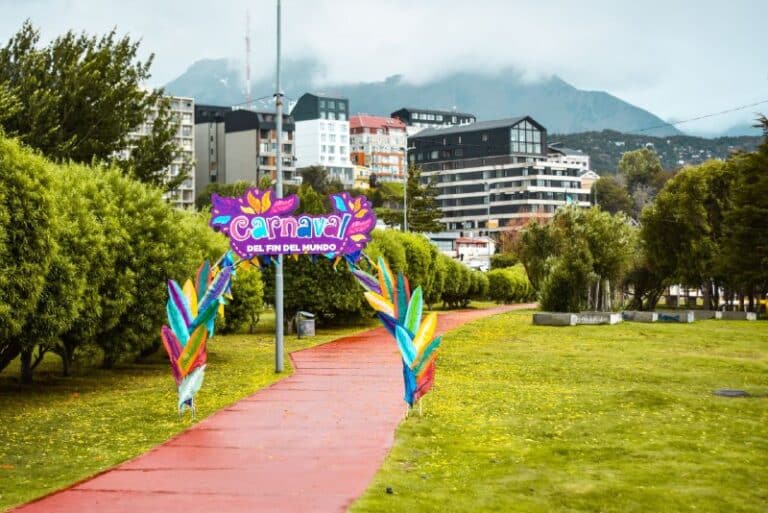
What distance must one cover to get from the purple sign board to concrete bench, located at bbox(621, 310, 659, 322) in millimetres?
24665

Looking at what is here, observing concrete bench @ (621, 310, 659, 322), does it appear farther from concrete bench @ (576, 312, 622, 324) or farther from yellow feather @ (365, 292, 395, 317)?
yellow feather @ (365, 292, 395, 317)

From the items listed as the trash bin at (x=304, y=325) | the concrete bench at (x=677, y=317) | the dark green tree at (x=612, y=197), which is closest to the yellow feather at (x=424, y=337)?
the trash bin at (x=304, y=325)

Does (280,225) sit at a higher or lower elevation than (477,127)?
lower

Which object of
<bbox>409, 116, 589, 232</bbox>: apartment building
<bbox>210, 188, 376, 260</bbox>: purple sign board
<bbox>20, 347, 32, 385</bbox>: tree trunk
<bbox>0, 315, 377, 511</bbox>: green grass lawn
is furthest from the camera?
<bbox>409, 116, 589, 232</bbox>: apartment building

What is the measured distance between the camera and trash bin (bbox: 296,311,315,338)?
34.6m

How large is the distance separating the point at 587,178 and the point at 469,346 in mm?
129620

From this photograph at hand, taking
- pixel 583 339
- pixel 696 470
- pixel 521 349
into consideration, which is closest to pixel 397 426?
pixel 696 470

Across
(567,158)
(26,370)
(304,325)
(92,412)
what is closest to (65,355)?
(26,370)

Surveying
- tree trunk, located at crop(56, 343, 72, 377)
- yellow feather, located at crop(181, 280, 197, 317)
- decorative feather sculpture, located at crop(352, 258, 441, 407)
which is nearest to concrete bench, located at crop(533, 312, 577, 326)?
tree trunk, located at crop(56, 343, 72, 377)

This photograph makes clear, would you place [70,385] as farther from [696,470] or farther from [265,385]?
[696,470]

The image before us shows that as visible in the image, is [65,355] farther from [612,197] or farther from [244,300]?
[612,197]

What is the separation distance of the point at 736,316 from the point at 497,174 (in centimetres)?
9948

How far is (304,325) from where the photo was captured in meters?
34.7

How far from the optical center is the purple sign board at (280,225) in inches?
798
